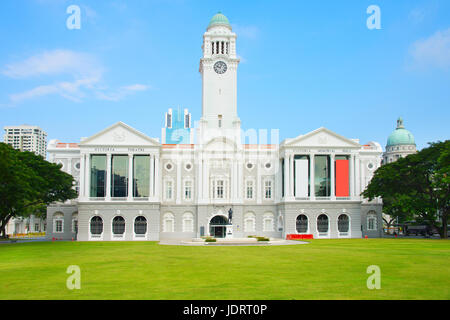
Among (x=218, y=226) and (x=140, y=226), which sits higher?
(x=140, y=226)

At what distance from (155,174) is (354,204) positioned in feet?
98.6

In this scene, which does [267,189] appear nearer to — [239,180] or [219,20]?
[239,180]

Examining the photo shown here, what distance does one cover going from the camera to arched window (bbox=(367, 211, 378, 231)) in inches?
3031

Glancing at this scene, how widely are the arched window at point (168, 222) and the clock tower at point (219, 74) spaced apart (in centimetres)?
1720

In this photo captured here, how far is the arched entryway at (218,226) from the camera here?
7175cm

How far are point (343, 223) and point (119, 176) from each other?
112 feet

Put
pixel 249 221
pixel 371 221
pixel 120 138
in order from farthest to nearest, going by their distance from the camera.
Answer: pixel 371 221 < pixel 249 221 < pixel 120 138

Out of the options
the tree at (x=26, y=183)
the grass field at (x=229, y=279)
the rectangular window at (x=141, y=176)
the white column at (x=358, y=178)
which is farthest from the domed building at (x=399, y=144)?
the grass field at (x=229, y=279)

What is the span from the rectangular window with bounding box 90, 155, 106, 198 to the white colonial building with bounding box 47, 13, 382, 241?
0.15 meters

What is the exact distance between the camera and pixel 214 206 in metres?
71.5

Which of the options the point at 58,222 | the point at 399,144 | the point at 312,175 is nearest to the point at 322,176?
the point at 312,175

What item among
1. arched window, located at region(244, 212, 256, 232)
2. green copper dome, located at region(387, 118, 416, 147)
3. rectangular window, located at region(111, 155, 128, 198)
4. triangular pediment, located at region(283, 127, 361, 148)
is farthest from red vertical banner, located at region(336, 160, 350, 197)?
green copper dome, located at region(387, 118, 416, 147)

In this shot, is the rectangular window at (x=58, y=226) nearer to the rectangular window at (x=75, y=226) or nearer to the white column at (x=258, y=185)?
the rectangular window at (x=75, y=226)

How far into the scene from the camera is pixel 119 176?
2739 inches
